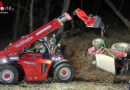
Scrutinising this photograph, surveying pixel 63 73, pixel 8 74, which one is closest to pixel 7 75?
pixel 8 74

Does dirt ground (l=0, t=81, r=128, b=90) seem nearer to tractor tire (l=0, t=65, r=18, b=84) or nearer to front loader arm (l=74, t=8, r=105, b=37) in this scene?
tractor tire (l=0, t=65, r=18, b=84)

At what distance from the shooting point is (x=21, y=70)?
698 centimetres

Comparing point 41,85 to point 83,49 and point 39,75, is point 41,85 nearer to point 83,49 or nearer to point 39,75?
point 39,75

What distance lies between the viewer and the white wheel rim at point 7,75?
6.64 metres

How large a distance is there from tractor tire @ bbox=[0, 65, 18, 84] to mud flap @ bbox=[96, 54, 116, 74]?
12.3 feet

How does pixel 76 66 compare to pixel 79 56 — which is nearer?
pixel 76 66

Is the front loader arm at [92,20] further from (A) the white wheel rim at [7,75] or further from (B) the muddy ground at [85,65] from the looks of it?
(A) the white wheel rim at [7,75]

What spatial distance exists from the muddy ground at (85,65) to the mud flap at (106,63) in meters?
0.19

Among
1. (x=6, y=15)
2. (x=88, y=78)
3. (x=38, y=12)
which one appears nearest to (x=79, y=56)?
(x=88, y=78)

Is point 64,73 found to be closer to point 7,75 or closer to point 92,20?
point 7,75

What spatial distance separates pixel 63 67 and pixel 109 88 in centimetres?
174

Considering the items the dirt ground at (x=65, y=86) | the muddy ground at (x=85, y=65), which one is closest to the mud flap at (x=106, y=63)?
the muddy ground at (x=85, y=65)

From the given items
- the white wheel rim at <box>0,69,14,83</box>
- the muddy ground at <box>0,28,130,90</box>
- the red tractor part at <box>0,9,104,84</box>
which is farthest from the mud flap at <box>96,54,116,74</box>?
the white wheel rim at <box>0,69,14,83</box>

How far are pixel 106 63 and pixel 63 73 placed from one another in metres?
2.23
